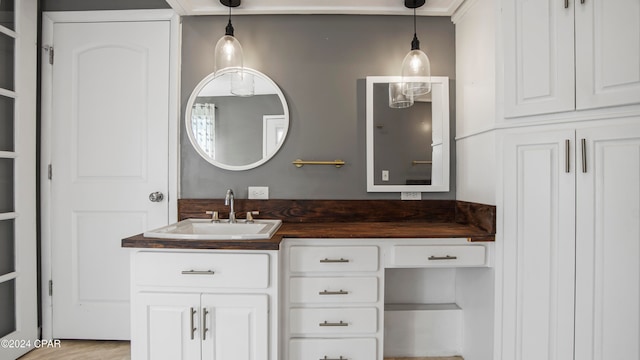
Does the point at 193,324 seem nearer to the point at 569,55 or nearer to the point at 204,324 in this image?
the point at 204,324

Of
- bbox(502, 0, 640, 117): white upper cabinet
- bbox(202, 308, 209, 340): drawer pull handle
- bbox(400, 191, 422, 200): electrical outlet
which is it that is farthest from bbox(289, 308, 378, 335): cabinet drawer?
bbox(502, 0, 640, 117): white upper cabinet

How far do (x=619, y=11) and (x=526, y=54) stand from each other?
12.5 inches

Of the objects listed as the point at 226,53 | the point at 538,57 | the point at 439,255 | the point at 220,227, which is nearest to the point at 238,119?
the point at 226,53

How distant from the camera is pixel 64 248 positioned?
77.7 inches

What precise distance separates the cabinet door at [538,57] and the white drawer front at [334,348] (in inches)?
52.3

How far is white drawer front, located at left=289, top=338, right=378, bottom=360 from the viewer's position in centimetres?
150

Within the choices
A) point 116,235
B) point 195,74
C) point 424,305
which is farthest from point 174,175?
point 424,305

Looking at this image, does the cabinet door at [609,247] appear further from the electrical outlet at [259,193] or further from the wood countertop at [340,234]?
the electrical outlet at [259,193]

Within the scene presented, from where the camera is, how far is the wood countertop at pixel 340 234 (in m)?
1.36

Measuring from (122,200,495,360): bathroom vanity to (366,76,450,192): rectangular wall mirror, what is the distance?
27 cm

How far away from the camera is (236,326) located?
1.36m

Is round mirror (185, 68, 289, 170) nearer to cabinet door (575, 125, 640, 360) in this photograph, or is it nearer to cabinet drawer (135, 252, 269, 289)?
cabinet drawer (135, 252, 269, 289)

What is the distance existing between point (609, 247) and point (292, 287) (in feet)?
4.41

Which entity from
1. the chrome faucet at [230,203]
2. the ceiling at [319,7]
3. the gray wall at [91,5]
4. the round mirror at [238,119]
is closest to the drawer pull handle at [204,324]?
the chrome faucet at [230,203]
